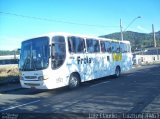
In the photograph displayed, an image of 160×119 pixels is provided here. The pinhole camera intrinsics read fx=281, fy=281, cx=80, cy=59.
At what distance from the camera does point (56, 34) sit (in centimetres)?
1519

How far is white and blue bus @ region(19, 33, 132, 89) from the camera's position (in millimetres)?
14414

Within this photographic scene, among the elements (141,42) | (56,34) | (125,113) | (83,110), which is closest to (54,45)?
(56,34)

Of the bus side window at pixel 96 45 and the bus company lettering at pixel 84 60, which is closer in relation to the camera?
the bus company lettering at pixel 84 60

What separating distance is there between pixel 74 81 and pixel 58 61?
2072mm

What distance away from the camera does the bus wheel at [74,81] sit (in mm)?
16031

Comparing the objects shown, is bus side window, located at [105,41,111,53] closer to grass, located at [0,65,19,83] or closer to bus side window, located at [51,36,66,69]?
bus side window, located at [51,36,66,69]

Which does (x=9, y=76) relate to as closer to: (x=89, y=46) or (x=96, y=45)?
(x=96, y=45)

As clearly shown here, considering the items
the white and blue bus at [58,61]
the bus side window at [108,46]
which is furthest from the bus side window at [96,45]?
the bus side window at [108,46]

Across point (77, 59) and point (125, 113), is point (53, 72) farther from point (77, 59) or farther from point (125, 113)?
point (125, 113)

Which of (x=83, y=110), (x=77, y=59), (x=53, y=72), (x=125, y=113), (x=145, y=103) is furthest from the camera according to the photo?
(x=77, y=59)

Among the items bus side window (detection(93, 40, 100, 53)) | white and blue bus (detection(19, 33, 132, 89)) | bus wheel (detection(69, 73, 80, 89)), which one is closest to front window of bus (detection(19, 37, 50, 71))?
white and blue bus (detection(19, 33, 132, 89))

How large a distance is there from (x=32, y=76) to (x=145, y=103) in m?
6.71

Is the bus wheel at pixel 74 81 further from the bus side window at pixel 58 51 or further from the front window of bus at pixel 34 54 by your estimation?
the front window of bus at pixel 34 54

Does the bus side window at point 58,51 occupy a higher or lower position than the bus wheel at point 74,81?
higher
